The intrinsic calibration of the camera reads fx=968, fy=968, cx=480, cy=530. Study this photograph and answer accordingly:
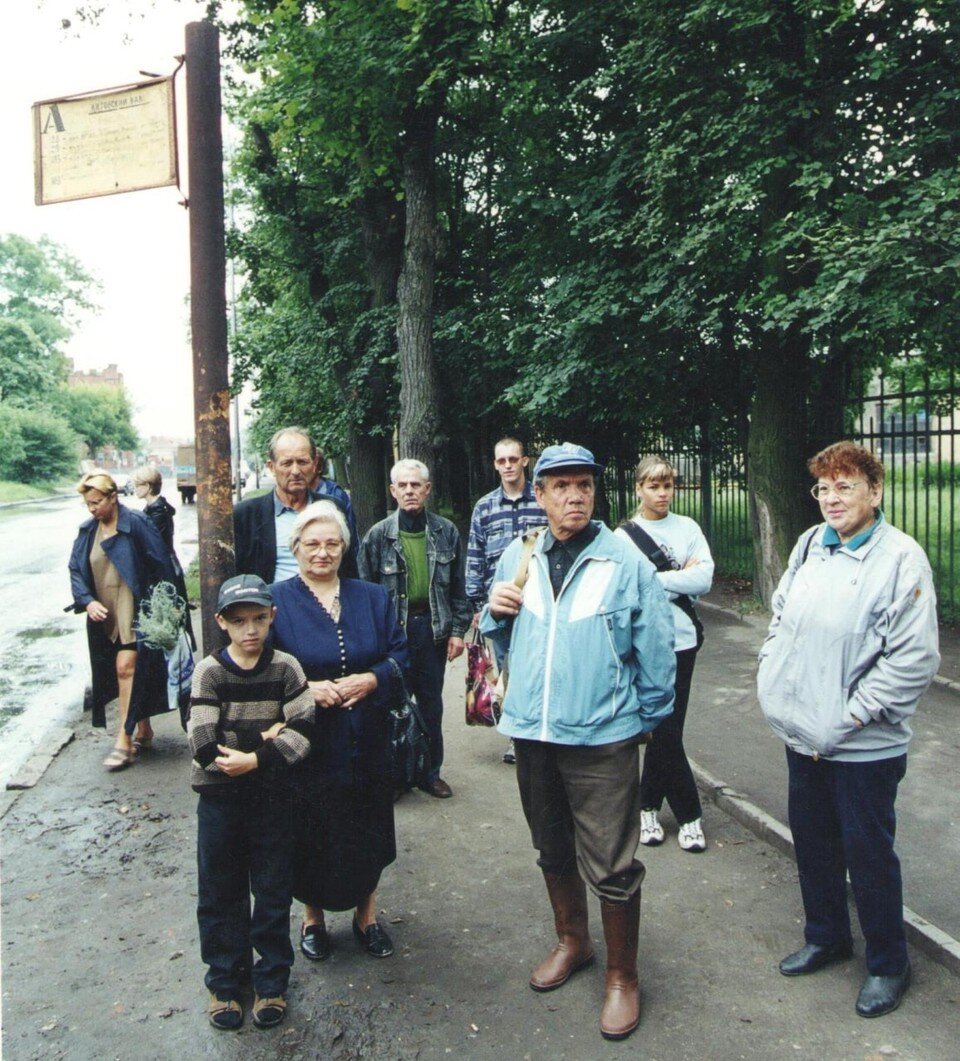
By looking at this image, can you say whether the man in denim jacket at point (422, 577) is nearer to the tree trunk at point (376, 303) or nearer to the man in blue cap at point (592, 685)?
the man in blue cap at point (592, 685)

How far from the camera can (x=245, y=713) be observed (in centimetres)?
347

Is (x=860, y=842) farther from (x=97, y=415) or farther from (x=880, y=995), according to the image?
(x=97, y=415)

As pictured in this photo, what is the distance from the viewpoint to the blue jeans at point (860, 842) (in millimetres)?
3398

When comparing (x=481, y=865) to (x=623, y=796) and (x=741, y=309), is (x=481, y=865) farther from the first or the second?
(x=741, y=309)

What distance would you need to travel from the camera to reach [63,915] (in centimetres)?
438

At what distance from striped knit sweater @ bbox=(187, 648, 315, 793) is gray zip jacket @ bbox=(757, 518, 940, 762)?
177 cm

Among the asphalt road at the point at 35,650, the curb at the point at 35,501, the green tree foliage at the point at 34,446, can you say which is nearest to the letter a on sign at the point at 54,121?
the asphalt road at the point at 35,650

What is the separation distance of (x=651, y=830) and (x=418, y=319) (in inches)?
314

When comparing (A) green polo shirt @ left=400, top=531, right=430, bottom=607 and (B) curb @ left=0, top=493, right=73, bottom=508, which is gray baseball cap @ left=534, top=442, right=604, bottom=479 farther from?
(B) curb @ left=0, top=493, right=73, bottom=508

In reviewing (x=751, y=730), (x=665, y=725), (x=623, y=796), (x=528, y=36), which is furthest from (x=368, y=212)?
(x=623, y=796)

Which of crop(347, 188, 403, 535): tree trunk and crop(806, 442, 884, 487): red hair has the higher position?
crop(347, 188, 403, 535): tree trunk

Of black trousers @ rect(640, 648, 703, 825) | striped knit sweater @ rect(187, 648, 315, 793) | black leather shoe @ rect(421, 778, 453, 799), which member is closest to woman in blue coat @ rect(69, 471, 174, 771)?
black leather shoe @ rect(421, 778, 453, 799)

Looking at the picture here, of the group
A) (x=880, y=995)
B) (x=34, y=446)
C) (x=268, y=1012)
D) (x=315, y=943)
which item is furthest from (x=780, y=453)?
(x=34, y=446)

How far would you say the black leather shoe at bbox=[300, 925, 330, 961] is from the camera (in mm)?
3904
